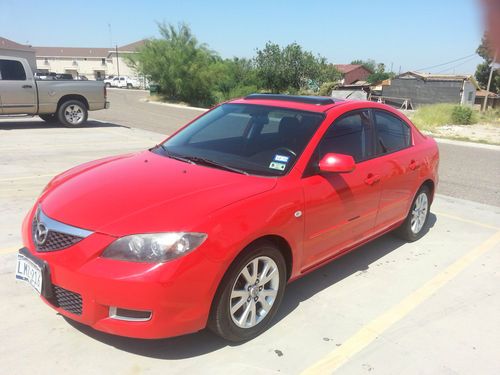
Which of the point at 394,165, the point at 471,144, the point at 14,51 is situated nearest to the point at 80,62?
the point at 14,51

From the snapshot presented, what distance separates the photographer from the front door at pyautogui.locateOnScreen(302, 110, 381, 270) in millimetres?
3422

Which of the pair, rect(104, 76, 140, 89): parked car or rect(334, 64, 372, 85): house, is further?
rect(334, 64, 372, 85): house

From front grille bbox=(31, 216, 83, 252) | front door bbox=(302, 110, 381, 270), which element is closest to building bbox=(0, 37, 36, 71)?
front door bbox=(302, 110, 381, 270)

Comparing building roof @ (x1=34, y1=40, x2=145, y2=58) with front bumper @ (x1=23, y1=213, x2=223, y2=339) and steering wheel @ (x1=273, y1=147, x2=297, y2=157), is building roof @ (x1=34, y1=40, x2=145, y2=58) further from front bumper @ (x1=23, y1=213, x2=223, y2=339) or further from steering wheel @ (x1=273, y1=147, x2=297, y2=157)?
front bumper @ (x1=23, y1=213, x2=223, y2=339)

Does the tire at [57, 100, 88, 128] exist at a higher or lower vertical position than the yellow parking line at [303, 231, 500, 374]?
higher

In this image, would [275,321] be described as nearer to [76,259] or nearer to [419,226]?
[76,259]

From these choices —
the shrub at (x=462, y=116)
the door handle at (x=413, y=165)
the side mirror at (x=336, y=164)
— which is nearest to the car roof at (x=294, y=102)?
the side mirror at (x=336, y=164)

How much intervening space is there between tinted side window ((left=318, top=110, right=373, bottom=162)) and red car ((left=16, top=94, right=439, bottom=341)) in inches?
0.5

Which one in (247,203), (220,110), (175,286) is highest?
(220,110)

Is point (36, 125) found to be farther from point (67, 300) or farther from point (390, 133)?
point (67, 300)

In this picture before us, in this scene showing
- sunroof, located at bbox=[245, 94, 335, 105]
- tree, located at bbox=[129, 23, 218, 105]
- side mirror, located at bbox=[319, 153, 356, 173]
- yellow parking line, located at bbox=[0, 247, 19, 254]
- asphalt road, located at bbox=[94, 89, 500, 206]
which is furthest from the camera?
tree, located at bbox=[129, 23, 218, 105]

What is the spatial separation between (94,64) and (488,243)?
96.7m

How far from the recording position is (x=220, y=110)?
4.49 m

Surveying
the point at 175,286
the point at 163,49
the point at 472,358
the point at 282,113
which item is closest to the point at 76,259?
the point at 175,286
